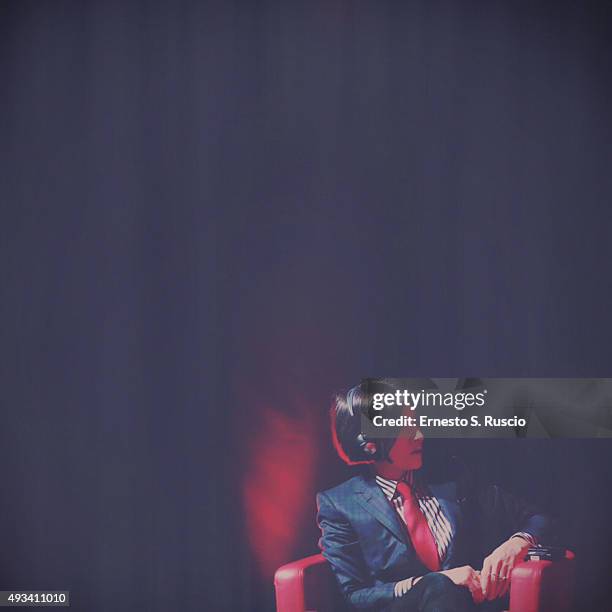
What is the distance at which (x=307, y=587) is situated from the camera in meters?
2.86

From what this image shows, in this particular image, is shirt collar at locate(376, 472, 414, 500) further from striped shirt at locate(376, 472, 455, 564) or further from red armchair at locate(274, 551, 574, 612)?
red armchair at locate(274, 551, 574, 612)

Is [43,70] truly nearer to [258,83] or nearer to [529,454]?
[258,83]

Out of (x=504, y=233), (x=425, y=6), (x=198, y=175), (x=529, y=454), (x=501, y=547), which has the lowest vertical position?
(x=501, y=547)

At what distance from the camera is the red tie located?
2857mm

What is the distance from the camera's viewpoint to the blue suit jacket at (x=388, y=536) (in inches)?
113

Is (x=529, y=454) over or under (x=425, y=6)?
under

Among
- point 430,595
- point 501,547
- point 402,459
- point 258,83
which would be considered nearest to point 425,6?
point 258,83

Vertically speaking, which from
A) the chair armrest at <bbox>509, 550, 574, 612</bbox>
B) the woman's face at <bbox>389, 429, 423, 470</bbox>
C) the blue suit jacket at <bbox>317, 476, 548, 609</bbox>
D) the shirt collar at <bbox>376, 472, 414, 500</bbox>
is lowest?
the chair armrest at <bbox>509, 550, 574, 612</bbox>

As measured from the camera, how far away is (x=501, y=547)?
2.86m

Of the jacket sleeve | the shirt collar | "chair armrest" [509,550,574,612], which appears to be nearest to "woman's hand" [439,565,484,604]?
"chair armrest" [509,550,574,612]

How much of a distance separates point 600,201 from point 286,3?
1.58 m

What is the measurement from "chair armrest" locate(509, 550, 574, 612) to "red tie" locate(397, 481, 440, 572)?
13.3 inches

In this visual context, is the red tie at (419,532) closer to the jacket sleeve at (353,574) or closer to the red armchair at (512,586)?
the jacket sleeve at (353,574)

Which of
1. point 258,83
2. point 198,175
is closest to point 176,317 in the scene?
point 198,175
